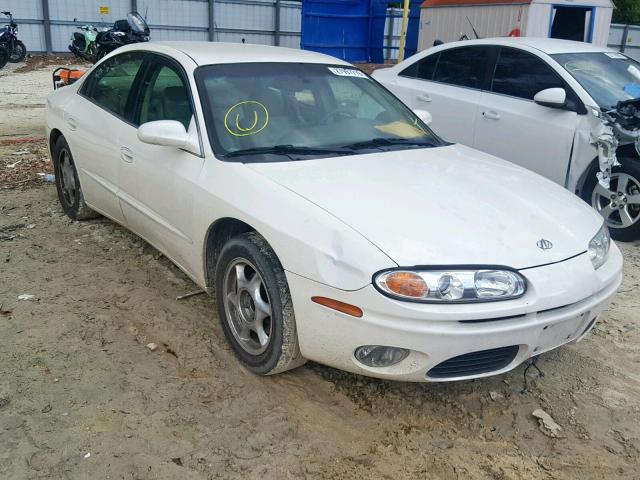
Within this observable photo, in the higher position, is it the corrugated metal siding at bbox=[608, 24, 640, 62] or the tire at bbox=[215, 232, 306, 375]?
the corrugated metal siding at bbox=[608, 24, 640, 62]

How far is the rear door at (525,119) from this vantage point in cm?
555

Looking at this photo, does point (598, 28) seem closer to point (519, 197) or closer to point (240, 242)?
point (519, 197)

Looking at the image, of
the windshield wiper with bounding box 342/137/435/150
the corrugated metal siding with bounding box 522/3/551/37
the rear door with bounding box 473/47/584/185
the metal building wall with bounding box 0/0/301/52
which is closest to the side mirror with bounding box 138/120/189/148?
the windshield wiper with bounding box 342/137/435/150

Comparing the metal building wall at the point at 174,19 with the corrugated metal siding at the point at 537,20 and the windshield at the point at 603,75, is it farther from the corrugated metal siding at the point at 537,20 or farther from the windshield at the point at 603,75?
the windshield at the point at 603,75

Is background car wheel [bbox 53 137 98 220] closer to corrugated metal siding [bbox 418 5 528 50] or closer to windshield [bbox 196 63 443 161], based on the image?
windshield [bbox 196 63 443 161]

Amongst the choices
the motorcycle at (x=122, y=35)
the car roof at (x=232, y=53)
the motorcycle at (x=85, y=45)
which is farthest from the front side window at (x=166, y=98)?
the motorcycle at (x=85, y=45)

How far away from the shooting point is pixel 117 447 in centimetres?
267

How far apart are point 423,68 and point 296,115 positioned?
3.64m

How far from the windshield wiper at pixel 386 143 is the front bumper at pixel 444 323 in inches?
46.9

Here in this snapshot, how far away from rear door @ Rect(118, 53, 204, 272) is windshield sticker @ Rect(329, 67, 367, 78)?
3.29ft

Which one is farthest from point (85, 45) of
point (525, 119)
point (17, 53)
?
point (525, 119)

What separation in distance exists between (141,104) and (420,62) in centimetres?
377

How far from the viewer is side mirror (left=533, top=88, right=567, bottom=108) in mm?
5402

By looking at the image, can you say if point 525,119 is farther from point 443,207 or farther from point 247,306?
point 247,306
